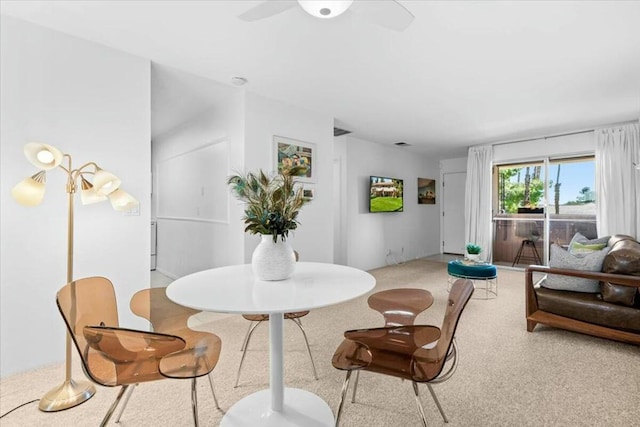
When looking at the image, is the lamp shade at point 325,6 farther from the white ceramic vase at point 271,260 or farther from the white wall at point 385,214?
the white wall at point 385,214

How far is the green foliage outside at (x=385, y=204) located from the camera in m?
6.07

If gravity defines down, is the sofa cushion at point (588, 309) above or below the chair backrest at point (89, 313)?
below

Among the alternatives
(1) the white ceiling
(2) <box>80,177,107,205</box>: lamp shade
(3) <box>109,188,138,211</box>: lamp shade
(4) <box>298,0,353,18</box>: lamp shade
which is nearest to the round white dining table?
(3) <box>109,188,138,211</box>: lamp shade

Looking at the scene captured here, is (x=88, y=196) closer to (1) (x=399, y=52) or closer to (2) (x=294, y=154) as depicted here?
(2) (x=294, y=154)

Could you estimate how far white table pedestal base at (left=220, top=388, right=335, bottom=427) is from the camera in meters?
1.64

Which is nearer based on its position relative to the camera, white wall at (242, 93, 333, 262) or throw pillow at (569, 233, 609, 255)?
throw pillow at (569, 233, 609, 255)

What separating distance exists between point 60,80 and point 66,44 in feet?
0.94

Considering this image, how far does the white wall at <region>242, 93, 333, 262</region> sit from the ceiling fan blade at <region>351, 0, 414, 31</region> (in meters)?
2.11

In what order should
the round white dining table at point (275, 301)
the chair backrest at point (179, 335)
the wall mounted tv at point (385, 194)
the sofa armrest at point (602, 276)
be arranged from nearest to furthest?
the round white dining table at point (275, 301), the chair backrest at point (179, 335), the sofa armrest at point (602, 276), the wall mounted tv at point (385, 194)

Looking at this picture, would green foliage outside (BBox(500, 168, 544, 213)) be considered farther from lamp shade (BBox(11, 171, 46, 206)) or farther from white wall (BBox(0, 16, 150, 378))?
lamp shade (BBox(11, 171, 46, 206))

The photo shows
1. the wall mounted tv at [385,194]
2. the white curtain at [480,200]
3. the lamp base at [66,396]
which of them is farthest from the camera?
the white curtain at [480,200]

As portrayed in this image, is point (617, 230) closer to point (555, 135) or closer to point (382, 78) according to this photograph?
point (555, 135)

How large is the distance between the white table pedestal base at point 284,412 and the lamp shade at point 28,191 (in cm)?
163

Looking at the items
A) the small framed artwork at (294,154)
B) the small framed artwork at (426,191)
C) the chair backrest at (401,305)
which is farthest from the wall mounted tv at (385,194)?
the chair backrest at (401,305)
